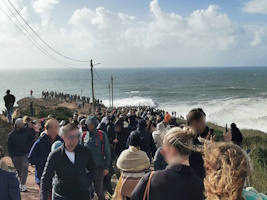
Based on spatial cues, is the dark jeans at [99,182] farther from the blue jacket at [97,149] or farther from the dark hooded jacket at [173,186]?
the dark hooded jacket at [173,186]

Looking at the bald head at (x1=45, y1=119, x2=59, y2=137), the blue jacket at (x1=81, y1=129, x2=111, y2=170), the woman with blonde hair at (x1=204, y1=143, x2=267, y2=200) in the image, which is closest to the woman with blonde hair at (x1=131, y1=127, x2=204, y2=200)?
the woman with blonde hair at (x1=204, y1=143, x2=267, y2=200)

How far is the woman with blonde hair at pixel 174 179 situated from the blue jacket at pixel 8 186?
4.72 ft

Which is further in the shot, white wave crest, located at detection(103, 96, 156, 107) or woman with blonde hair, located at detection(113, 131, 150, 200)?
white wave crest, located at detection(103, 96, 156, 107)

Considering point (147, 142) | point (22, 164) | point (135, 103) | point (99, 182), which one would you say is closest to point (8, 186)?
point (99, 182)

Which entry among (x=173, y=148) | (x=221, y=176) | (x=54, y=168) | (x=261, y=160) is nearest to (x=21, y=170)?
(x=54, y=168)

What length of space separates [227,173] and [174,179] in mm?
450

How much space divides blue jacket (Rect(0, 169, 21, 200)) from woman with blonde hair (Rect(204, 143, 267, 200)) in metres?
2.03

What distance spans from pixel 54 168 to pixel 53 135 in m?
1.06

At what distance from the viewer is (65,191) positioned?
3562 millimetres

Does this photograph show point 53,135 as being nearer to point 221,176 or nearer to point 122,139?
point 122,139

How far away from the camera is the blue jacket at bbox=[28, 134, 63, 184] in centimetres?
446

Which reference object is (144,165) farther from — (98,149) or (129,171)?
(98,149)

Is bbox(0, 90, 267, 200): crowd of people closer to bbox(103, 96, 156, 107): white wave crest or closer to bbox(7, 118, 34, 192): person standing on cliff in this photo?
bbox(7, 118, 34, 192): person standing on cliff

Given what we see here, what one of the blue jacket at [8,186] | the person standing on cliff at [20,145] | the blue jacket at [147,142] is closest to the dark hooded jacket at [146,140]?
the blue jacket at [147,142]
